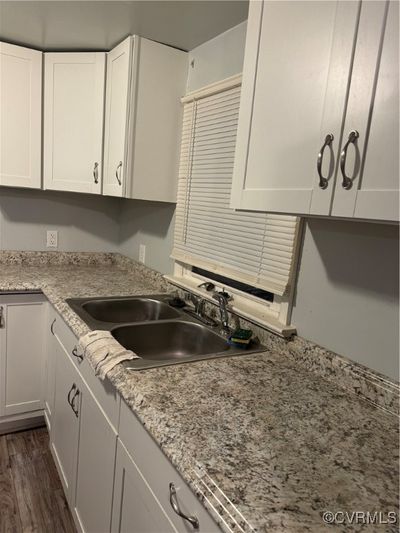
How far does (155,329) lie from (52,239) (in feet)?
4.73

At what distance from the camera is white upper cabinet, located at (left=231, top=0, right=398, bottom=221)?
75 cm

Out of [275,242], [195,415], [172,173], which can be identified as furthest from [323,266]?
[172,173]

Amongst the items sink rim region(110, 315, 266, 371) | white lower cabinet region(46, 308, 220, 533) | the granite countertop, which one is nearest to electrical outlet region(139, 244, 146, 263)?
white lower cabinet region(46, 308, 220, 533)

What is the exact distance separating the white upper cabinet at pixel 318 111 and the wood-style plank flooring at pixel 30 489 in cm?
164

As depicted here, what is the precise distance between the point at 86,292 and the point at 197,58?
1.36 m

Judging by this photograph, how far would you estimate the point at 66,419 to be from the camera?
1698mm

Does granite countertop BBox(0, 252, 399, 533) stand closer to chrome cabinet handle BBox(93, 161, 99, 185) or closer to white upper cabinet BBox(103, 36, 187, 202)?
white upper cabinet BBox(103, 36, 187, 202)

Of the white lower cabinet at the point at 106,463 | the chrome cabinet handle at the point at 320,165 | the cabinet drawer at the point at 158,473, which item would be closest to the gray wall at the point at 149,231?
the white lower cabinet at the point at 106,463

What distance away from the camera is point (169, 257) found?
2.25 metres

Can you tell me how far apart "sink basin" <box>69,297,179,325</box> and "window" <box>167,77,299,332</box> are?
0.86 ft

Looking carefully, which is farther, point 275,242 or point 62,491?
point 62,491

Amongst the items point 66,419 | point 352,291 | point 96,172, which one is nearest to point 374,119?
point 352,291

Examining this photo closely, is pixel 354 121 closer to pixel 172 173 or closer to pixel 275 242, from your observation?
pixel 275 242

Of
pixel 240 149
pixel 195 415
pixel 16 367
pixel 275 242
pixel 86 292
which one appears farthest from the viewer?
pixel 16 367
